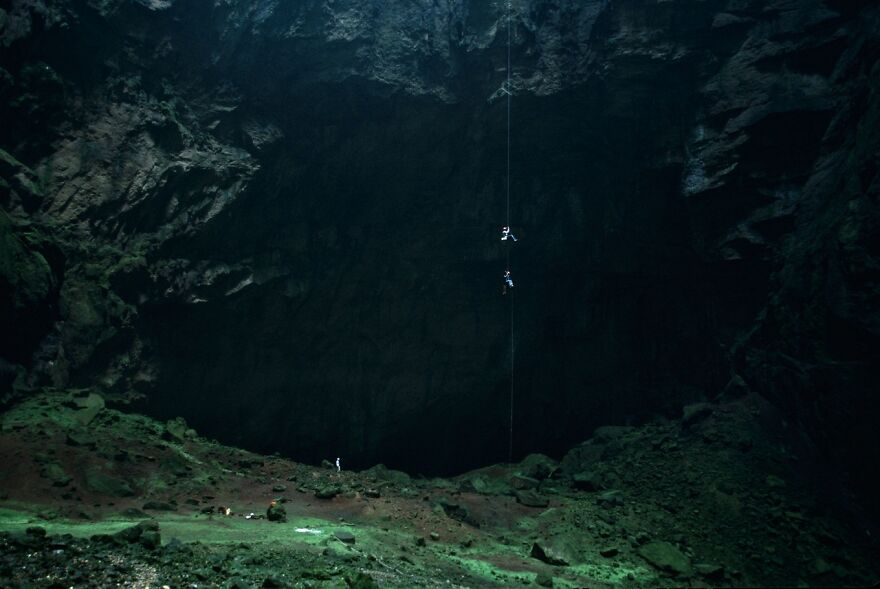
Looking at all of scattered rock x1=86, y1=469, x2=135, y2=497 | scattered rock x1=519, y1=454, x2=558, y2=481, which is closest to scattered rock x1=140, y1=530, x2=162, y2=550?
scattered rock x1=86, y1=469, x2=135, y2=497

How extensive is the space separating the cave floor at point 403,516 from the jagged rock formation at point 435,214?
2.25m

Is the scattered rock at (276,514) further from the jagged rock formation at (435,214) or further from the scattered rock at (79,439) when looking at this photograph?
the jagged rock formation at (435,214)

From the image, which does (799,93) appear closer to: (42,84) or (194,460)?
(194,460)

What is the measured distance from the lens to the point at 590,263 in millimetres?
28062

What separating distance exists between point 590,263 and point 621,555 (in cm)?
1543

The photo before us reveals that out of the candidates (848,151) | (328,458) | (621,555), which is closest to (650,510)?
(621,555)

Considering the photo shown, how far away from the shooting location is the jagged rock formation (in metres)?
20.2

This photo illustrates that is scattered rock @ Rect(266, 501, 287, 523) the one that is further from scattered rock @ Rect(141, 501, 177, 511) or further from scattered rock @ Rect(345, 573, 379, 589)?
scattered rock @ Rect(345, 573, 379, 589)

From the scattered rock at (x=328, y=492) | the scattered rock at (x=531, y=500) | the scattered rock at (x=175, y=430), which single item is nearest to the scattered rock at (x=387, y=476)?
the scattered rock at (x=328, y=492)

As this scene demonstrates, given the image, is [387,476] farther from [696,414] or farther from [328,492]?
[696,414]

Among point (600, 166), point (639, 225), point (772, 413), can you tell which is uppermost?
point (600, 166)

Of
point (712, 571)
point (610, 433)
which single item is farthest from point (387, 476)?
point (712, 571)

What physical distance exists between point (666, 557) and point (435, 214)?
17.6 meters

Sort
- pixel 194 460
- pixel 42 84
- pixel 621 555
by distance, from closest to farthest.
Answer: pixel 621 555 < pixel 194 460 < pixel 42 84
